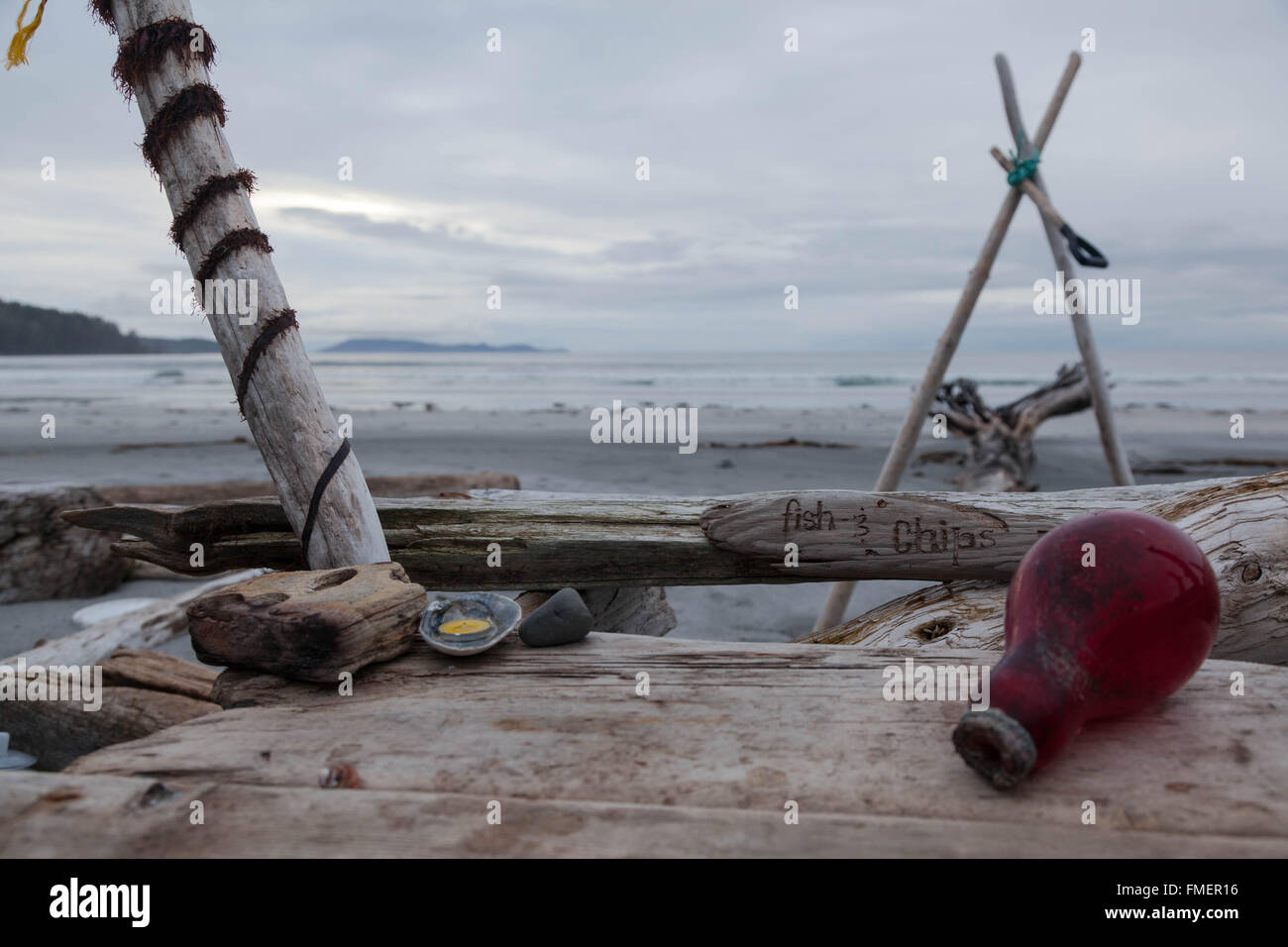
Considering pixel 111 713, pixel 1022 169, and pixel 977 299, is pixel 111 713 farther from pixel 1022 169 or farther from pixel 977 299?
pixel 1022 169

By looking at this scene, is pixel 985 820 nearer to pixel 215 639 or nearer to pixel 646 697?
pixel 646 697

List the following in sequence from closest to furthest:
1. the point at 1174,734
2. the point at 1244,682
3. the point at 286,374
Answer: the point at 1174,734
the point at 1244,682
the point at 286,374

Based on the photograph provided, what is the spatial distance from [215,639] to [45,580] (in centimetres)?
428

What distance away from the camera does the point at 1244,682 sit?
1956mm

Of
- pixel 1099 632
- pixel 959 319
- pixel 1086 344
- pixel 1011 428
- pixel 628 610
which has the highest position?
pixel 959 319

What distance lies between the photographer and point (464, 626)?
2.28 m

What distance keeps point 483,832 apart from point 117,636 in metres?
3.86

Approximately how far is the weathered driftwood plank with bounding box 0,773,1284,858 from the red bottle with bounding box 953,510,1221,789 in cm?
20

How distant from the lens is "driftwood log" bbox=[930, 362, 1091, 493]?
9.16 m

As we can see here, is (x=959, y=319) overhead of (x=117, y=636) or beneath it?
overhead

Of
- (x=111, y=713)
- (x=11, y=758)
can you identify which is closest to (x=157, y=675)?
(x=111, y=713)

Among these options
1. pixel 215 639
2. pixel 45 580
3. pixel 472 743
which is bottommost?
pixel 45 580
